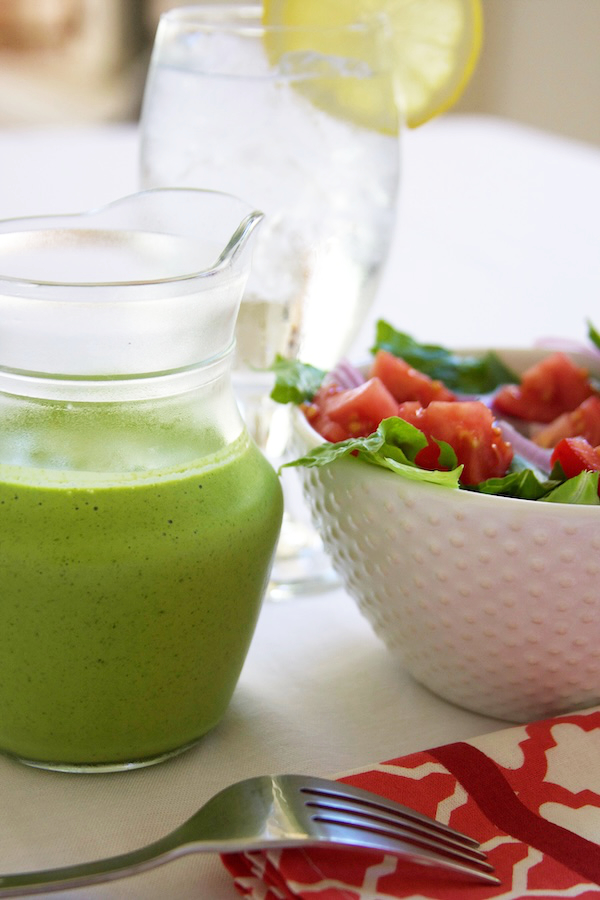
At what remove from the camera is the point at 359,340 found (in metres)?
1.82

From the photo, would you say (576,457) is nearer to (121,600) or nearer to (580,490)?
(580,490)

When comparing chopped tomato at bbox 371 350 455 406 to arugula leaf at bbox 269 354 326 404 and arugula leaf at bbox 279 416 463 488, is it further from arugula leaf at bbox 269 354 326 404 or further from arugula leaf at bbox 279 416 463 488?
arugula leaf at bbox 279 416 463 488

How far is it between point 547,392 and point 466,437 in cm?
27

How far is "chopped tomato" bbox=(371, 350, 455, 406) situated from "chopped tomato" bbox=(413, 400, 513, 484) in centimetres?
12

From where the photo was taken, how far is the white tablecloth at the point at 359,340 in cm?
75

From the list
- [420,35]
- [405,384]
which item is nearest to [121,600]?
[405,384]

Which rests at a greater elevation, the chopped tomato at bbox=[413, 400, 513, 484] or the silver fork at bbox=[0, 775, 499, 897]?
the chopped tomato at bbox=[413, 400, 513, 484]

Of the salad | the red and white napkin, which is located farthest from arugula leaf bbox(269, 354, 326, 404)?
the red and white napkin

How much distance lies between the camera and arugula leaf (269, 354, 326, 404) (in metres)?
1.01

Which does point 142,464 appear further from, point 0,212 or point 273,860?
point 0,212

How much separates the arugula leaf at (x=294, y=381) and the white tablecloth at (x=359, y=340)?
221mm

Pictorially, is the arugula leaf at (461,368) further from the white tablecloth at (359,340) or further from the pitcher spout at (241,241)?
the pitcher spout at (241,241)

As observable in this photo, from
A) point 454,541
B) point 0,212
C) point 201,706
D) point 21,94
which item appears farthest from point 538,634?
point 21,94

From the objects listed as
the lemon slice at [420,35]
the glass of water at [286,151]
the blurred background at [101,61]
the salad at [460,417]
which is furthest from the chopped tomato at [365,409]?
the blurred background at [101,61]
